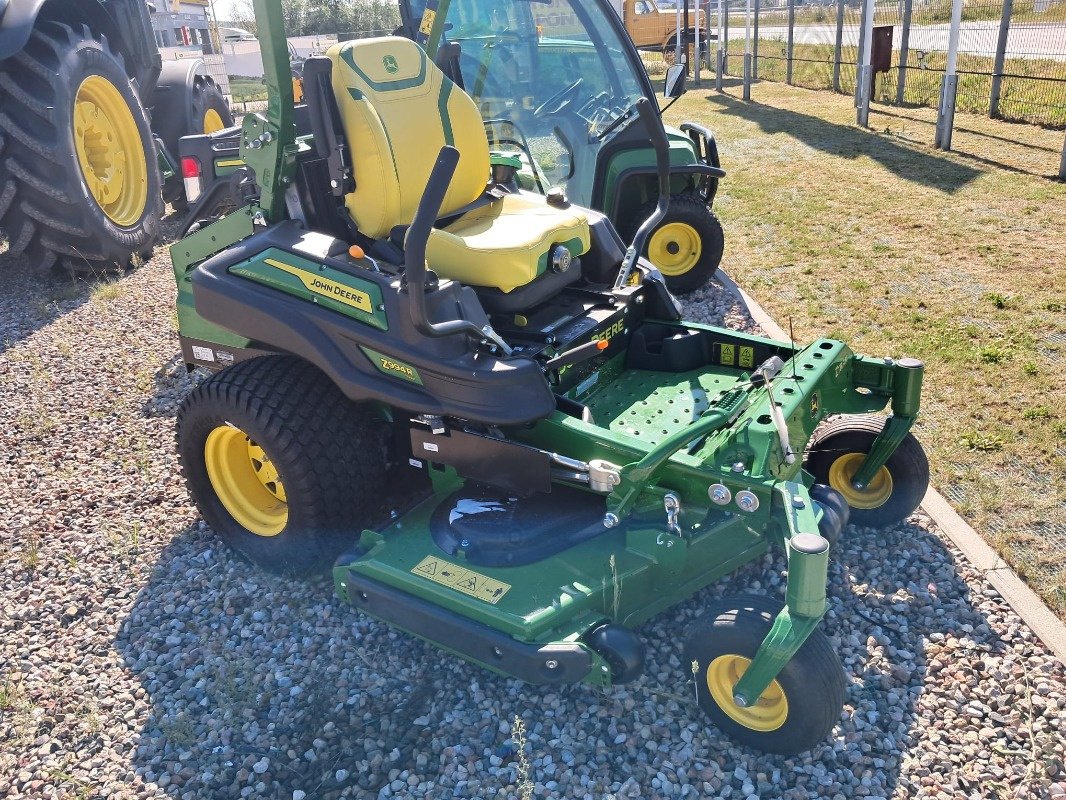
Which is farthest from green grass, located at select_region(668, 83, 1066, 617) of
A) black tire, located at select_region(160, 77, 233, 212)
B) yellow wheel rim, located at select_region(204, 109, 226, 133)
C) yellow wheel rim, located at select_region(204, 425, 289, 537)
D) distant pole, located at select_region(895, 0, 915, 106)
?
yellow wheel rim, located at select_region(204, 109, 226, 133)

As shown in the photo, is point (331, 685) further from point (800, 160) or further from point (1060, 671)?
point (800, 160)

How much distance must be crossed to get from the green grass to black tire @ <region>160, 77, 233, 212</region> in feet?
15.4

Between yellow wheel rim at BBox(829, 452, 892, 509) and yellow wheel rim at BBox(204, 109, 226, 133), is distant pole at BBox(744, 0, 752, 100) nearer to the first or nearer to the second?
yellow wheel rim at BBox(204, 109, 226, 133)

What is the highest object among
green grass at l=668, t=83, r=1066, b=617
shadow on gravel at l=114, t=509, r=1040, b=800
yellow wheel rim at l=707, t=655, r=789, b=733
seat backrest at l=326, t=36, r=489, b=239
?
seat backrest at l=326, t=36, r=489, b=239

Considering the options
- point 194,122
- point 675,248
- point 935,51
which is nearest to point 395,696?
point 675,248

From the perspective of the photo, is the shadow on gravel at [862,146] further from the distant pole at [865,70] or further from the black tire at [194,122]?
the black tire at [194,122]

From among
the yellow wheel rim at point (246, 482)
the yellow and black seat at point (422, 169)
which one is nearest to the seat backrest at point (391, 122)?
the yellow and black seat at point (422, 169)

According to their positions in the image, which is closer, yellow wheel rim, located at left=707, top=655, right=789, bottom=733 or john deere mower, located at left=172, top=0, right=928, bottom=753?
yellow wheel rim, located at left=707, top=655, right=789, bottom=733

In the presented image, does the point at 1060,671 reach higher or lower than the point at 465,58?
lower

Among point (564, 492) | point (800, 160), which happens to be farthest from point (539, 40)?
point (800, 160)

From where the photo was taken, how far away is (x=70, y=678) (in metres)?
2.89

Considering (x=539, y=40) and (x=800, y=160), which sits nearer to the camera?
(x=539, y=40)

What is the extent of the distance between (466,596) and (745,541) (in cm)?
84

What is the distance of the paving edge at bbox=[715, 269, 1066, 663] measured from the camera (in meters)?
2.81
